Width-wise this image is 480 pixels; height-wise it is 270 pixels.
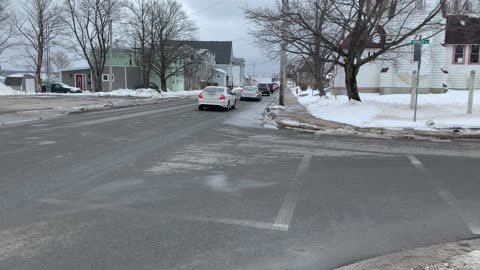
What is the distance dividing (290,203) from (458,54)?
39112 mm

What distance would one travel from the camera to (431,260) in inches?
170

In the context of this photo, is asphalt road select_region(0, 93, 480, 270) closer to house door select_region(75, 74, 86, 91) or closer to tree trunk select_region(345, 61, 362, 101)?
tree trunk select_region(345, 61, 362, 101)

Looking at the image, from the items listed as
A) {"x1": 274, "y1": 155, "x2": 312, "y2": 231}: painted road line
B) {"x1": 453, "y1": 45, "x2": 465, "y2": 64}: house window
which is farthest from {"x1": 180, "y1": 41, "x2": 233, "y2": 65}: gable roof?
{"x1": 274, "y1": 155, "x2": 312, "y2": 231}: painted road line

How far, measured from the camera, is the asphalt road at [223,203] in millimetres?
4535

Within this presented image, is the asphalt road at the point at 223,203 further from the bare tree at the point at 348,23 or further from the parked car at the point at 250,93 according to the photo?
the parked car at the point at 250,93

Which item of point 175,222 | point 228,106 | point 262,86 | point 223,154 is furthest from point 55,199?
point 262,86

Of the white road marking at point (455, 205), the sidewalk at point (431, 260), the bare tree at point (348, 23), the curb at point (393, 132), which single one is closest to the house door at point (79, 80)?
the bare tree at point (348, 23)

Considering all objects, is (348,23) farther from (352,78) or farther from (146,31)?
(146,31)

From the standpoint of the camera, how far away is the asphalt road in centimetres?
454

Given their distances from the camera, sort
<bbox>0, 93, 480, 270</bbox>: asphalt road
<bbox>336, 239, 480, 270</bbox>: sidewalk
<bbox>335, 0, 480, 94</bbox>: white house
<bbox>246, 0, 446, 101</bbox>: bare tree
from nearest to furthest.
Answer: <bbox>336, 239, 480, 270</bbox>: sidewalk
<bbox>0, 93, 480, 270</bbox>: asphalt road
<bbox>246, 0, 446, 101</bbox>: bare tree
<bbox>335, 0, 480, 94</bbox>: white house

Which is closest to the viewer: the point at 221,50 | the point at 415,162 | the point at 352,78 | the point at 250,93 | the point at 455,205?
the point at 455,205

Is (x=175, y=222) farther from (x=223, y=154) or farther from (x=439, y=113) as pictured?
(x=439, y=113)

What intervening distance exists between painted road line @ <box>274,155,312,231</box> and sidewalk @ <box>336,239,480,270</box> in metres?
1.26

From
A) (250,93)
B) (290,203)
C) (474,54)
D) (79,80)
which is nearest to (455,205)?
(290,203)
